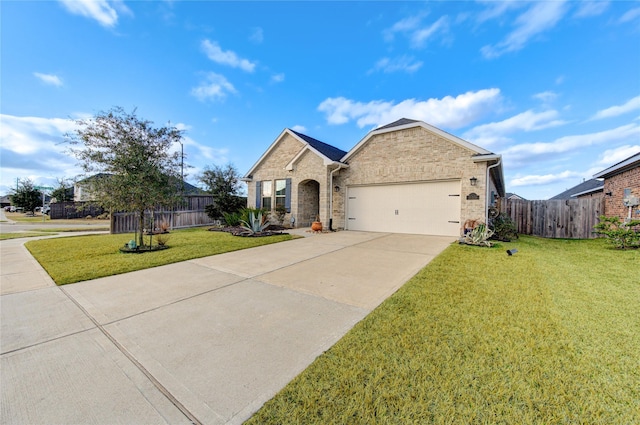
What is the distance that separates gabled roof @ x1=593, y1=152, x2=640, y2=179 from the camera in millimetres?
8705

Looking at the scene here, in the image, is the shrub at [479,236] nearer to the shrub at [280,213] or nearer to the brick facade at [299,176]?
the brick facade at [299,176]

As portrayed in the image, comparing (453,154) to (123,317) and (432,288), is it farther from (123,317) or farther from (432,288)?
(123,317)

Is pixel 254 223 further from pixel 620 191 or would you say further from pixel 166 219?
→ pixel 620 191

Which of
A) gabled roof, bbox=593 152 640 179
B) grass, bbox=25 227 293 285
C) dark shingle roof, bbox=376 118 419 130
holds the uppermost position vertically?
dark shingle roof, bbox=376 118 419 130

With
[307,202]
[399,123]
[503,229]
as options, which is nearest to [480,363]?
[503,229]

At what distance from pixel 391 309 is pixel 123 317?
11.2 feet

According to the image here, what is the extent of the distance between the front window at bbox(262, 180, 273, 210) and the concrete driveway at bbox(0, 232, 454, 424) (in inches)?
388

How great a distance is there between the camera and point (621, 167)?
941cm

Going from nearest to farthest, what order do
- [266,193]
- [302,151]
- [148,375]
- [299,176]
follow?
[148,375] → [302,151] → [299,176] → [266,193]

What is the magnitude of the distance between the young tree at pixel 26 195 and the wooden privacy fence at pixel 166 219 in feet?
90.7

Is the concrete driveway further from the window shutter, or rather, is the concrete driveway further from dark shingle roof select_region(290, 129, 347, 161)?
dark shingle roof select_region(290, 129, 347, 161)

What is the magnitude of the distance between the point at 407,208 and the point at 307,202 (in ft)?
19.1

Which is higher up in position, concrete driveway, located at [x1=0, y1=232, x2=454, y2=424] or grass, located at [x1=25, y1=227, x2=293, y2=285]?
grass, located at [x1=25, y1=227, x2=293, y2=285]

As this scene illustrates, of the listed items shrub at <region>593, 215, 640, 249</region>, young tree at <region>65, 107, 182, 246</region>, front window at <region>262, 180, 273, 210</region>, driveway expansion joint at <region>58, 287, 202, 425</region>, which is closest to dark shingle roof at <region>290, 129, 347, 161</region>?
front window at <region>262, 180, 273, 210</region>
